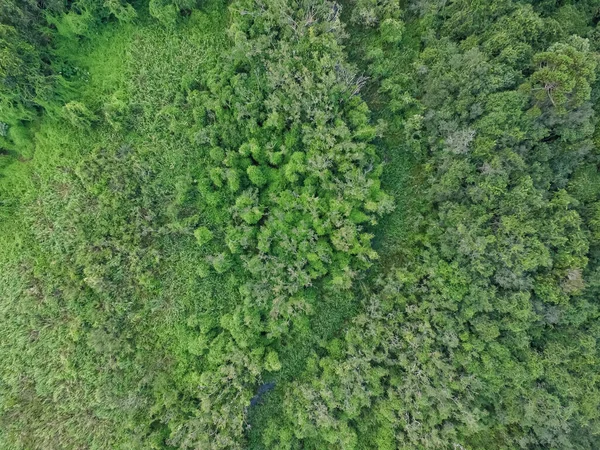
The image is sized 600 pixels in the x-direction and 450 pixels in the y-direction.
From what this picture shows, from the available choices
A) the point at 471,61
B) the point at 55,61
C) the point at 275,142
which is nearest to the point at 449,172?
the point at 471,61

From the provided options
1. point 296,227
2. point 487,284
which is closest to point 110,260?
point 296,227

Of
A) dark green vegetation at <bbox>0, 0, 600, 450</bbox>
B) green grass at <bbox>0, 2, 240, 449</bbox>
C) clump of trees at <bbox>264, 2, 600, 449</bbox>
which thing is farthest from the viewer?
green grass at <bbox>0, 2, 240, 449</bbox>

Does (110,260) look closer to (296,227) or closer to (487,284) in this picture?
(296,227)

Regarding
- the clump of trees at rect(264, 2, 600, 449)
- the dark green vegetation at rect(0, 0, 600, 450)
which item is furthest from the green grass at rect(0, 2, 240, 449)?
the clump of trees at rect(264, 2, 600, 449)

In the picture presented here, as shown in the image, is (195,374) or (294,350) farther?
(294,350)

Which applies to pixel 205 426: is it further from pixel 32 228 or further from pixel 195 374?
pixel 32 228

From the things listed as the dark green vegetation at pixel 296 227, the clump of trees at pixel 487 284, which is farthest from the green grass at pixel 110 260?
the clump of trees at pixel 487 284

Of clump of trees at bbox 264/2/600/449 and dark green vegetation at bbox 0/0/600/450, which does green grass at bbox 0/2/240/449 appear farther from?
clump of trees at bbox 264/2/600/449

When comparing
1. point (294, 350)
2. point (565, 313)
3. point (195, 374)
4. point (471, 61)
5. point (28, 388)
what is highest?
point (471, 61)

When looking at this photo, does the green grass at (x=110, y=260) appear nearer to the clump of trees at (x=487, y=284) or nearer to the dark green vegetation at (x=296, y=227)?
the dark green vegetation at (x=296, y=227)
